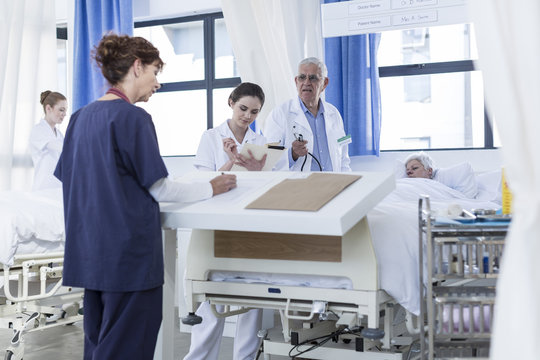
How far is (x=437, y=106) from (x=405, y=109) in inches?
9.1

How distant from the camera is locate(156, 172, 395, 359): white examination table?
2.02 metres

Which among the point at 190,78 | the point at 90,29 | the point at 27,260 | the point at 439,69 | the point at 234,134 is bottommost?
the point at 27,260

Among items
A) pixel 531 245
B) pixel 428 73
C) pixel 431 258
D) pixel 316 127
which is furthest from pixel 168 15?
pixel 531 245

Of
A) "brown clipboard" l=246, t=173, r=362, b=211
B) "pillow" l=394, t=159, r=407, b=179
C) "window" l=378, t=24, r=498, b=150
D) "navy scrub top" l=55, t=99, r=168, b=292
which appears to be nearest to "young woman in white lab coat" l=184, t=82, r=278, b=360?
"brown clipboard" l=246, t=173, r=362, b=211

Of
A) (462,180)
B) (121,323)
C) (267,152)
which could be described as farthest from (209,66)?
(121,323)

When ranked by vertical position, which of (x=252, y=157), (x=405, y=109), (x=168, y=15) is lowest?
(x=252, y=157)

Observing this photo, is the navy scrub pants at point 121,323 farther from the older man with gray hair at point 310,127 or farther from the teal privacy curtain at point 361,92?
the teal privacy curtain at point 361,92

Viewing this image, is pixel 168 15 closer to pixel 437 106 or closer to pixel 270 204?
pixel 437 106

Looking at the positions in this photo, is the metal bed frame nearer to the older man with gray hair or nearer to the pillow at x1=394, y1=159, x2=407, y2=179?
the older man with gray hair

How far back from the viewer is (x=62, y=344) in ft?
12.8

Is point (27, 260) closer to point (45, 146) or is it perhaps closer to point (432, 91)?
point (45, 146)

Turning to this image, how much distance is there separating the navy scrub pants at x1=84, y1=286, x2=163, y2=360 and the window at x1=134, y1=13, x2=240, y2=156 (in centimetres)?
385

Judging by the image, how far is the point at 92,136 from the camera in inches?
78.4

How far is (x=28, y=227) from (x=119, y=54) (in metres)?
1.47
